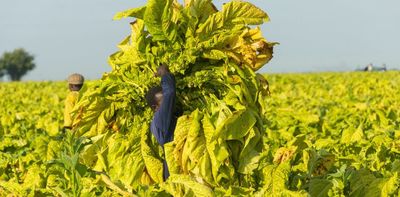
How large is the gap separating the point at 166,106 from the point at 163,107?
0.02 meters

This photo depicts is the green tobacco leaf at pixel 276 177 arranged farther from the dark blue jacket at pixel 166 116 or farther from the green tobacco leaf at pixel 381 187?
the dark blue jacket at pixel 166 116

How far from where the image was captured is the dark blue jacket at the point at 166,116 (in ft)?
18.6

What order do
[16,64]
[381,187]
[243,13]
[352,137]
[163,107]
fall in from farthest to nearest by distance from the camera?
[16,64] < [352,137] < [243,13] < [163,107] < [381,187]

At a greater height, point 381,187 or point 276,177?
point 276,177

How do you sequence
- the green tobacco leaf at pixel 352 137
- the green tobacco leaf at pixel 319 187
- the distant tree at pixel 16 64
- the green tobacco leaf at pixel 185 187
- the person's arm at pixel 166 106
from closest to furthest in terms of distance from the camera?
1. the green tobacco leaf at pixel 185 187
2. the green tobacco leaf at pixel 319 187
3. the person's arm at pixel 166 106
4. the green tobacco leaf at pixel 352 137
5. the distant tree at pixel 16 64

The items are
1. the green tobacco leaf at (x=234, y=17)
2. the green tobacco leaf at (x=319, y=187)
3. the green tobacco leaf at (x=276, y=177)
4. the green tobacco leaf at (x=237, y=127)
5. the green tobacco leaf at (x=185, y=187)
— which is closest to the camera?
the green tobacco leaf at (x=185, y=187)

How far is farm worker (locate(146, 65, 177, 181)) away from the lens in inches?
223

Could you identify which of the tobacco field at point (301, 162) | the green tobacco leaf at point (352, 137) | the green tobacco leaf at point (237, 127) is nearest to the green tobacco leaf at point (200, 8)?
the green tobacco leaf at point (237, 127)

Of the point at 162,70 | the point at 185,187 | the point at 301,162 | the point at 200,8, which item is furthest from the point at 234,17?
the point at 185,187

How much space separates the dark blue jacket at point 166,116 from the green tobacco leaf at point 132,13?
0.44 metres

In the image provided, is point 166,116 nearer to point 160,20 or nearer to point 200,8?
point 160,20

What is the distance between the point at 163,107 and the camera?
568 cm

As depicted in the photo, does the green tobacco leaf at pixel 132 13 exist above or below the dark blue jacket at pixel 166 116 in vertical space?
above

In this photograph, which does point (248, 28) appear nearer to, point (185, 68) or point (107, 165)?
point (185, 68)
